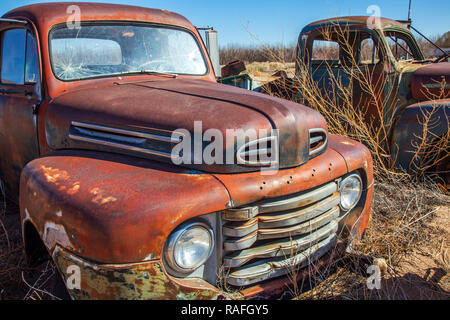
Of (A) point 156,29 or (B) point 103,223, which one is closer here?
(B) point 103,223

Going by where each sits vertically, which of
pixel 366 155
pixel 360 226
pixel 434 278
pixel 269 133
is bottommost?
pixel 434 278

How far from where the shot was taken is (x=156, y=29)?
298 centimetres

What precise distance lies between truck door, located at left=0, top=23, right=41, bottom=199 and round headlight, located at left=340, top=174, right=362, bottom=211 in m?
2.01

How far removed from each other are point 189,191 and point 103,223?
1.20 feet

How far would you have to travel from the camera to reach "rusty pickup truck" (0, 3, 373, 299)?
56.9 inches

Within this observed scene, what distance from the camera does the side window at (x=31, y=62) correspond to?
2523mm

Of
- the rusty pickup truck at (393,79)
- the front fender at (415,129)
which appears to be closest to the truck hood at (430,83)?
the rusty pickup truck at (393,79)

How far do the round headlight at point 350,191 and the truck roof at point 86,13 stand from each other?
196 centimetres

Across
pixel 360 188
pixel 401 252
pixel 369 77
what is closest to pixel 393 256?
pixel 401 252

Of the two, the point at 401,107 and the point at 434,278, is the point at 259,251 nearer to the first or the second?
the point at 434,278

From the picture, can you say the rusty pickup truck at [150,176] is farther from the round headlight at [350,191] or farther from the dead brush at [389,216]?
the dead brush at [389,216]
